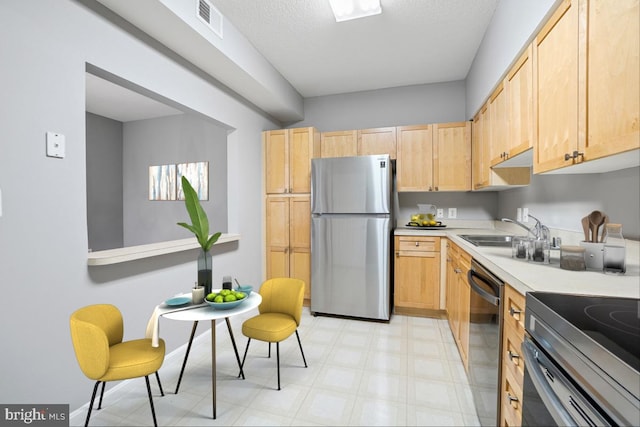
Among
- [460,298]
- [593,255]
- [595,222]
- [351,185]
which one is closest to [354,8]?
[351,185]

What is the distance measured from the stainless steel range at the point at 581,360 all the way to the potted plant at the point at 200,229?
1548 millimetres

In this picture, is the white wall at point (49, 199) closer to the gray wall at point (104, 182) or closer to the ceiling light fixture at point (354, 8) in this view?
the ceiling light fixture at point (354, 8)

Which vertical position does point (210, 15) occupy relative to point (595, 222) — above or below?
above

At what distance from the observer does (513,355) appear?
1130 mm

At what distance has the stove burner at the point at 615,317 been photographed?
2.30ft

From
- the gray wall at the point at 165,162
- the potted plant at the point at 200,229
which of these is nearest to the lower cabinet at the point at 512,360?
the potted plant at the point at 200,229

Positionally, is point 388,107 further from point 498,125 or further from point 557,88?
point 557,88

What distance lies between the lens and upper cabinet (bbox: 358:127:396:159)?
11.2 ft

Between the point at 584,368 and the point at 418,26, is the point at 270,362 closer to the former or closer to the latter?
the point at 584,368

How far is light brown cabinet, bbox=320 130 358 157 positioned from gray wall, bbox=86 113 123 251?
3631mm

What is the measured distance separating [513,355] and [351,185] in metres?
2.15

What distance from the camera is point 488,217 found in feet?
11.3

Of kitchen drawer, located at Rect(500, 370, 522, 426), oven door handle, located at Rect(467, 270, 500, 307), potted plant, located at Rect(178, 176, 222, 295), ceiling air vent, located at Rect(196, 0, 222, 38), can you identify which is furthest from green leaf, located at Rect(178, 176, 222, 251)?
kitchen drawer, located at Rect(500, 370, 522, 426)

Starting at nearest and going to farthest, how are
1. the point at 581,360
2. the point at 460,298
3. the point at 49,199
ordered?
1. the point at 581,360
2. the point at 49,199
3. the point at 460,298
